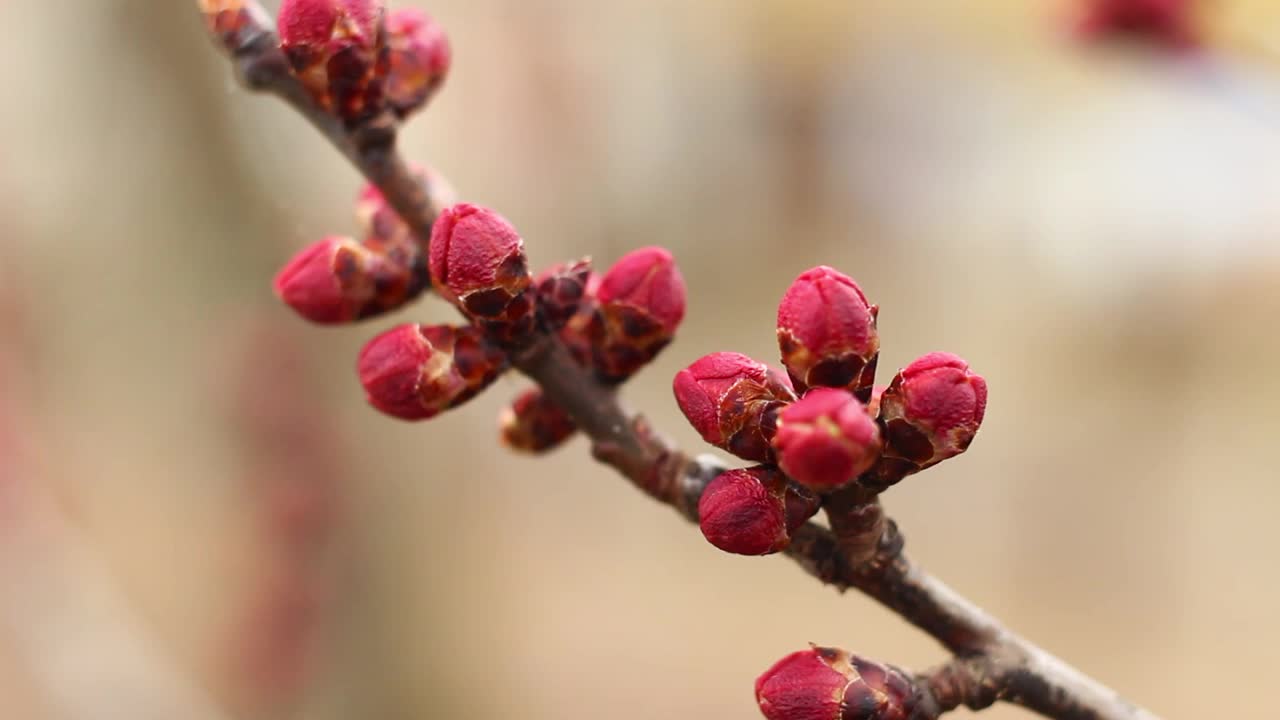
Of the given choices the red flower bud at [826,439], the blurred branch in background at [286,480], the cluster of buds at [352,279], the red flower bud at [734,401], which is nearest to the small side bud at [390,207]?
the cluster of buds at [352,279]

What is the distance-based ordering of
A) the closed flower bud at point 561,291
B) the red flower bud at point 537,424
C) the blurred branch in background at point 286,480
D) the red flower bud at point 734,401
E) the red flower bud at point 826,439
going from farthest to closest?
the blurred branch in background at point 286,480 < the red flower bud at point 537,424 < the closed flower bud at point 561,291 < the red flower bud at point 734,401 < the red flower bud at point 826,439

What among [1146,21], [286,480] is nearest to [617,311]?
[1146,21]

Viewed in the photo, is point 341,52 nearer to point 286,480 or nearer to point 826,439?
point 826,439

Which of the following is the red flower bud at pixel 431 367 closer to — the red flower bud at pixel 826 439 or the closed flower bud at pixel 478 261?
the closed flower bud at pixel 478 261

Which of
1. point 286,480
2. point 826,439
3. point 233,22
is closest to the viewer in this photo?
point 826,439

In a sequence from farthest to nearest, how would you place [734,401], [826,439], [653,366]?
1. [653,366]
2. [734,401]
3. [826,439]

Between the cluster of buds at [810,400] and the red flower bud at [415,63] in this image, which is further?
the red flower bud at [415,63]

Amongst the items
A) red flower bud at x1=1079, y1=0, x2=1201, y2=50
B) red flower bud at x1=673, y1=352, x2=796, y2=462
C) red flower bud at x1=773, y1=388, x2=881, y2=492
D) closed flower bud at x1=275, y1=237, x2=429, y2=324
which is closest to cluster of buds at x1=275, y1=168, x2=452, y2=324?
closed flower bud at x1=275, y1=237, x2=429, y2=324

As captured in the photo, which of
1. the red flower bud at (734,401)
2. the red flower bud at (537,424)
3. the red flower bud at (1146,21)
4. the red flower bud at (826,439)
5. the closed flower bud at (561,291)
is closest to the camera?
the red flower bud at (826,439)
